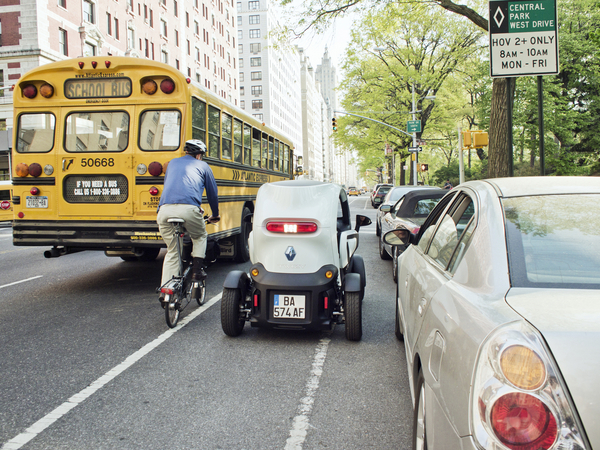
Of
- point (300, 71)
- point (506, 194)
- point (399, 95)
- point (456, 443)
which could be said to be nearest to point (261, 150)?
point (506, 194)

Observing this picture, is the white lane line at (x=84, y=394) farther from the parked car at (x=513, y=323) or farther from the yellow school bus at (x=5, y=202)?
the yellow school bus at (x=5, y=202)

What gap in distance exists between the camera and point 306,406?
3.48 m

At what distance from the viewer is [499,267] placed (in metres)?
1.95

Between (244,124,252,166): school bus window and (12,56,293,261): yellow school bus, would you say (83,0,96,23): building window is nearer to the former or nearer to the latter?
(244,124,252,166): school bus window

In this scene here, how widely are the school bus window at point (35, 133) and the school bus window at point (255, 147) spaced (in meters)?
4.33

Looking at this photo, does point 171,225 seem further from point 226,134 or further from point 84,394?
point 226,134

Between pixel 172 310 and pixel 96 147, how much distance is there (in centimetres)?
300

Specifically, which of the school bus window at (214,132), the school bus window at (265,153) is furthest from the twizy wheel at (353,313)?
the school bus window at (265,153)

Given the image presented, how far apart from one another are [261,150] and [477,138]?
485 centimetres

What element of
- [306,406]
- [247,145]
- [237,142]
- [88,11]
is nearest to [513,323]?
[306,406]

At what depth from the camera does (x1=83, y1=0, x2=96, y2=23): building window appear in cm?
3706

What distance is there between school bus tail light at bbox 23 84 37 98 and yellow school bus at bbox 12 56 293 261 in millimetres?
14

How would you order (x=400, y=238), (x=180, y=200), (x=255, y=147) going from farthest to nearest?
(x=255, y=147) < (x=180, y=200) < (x=400, y=238)

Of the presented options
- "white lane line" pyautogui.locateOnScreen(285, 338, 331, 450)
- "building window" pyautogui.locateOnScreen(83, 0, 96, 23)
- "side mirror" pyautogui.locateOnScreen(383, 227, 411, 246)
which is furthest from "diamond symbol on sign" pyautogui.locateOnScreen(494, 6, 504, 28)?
"building window" pyautogui.locateOnScreen(83, 0, 96, 23)
